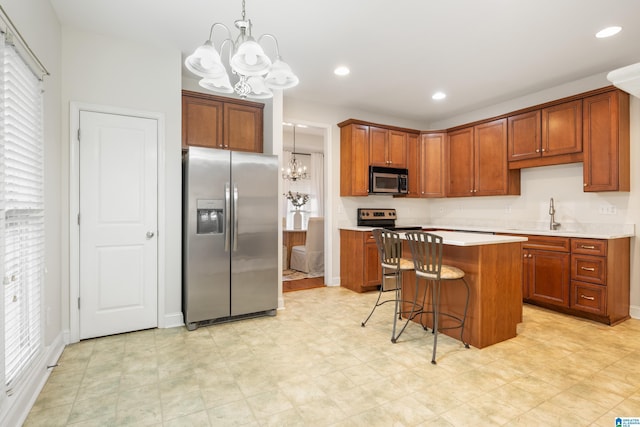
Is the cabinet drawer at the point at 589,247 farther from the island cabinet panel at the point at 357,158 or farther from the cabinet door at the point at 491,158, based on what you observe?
the island cabinet panel at the point at 357,158

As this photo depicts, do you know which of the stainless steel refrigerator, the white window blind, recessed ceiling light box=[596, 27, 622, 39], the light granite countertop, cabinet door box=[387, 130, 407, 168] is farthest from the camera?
cabinet door box=[387, 130, 407, 168]

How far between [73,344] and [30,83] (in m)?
2.06

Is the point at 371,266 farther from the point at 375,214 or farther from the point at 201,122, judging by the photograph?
the point at 201,122

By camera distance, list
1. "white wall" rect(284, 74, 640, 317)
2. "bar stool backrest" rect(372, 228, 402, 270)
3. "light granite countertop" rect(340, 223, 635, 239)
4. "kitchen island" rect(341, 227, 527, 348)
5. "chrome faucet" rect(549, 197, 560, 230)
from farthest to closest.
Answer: "chrome faucet" rect(549, 197, 560, 230)
"white wall" rect(284, 74, 640, 317)
"light granite countertop" rect(340, 223, 635, 239)
"bar stool backrest" rect(372, 228, 402, 270)
"kitchen island" rect(341, 227, 527, 348)

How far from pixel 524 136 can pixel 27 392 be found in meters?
5.32

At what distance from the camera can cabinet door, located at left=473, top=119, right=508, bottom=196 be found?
4527 millimetres

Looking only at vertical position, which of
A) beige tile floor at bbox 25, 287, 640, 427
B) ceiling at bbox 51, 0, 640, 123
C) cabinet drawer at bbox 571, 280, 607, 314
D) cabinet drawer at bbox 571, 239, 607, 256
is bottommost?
beige tile floor at bbox 25, 287, 640, 427

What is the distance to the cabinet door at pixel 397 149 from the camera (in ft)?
16.7

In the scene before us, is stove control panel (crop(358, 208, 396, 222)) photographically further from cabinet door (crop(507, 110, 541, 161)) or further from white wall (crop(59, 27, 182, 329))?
white wall (crop(59, 27, 182, 329))

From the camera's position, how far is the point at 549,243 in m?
3.68

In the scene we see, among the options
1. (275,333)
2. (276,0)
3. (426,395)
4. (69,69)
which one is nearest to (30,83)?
(69,69)

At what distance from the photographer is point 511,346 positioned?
9.03 feet

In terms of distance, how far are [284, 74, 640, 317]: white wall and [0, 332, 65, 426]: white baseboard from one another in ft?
11.0

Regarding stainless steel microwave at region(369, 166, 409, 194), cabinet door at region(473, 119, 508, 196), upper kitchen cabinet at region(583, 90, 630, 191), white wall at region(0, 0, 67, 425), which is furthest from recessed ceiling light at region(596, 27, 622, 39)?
white wall at region(0, 0, 67, 425)
